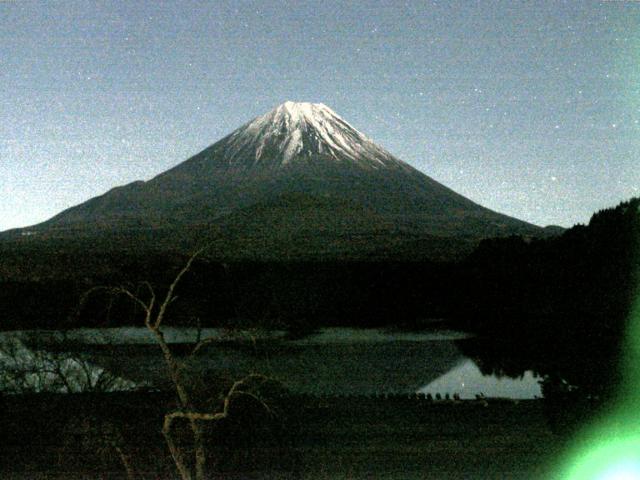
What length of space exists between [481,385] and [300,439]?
39.7ft

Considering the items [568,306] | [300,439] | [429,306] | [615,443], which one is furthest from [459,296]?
[300,439]

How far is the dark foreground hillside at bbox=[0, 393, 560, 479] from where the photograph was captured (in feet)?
47.9

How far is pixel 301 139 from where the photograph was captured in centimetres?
17012

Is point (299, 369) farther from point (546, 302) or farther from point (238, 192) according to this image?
point (238, 192)

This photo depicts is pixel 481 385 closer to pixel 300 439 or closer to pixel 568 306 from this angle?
pixel 568 306

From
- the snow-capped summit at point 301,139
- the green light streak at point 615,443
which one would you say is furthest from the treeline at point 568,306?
the snow-capped summit at point 301,139

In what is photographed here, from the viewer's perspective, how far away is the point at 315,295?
51.7m

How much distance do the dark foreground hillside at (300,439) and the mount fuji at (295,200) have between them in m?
74.3

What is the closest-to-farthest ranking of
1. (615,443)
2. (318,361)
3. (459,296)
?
(615,443) < (318,361) < (459,296)

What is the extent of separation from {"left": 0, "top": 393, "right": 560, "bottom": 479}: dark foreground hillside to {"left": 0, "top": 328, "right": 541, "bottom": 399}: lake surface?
8.74 feet

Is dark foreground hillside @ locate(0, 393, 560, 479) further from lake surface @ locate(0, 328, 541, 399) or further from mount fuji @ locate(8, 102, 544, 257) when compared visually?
mount fuji @ locate(8, 102, 544, 257)

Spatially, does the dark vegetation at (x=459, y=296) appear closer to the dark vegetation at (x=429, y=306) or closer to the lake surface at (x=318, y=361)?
the dark vegetation at (x=429, y=306)

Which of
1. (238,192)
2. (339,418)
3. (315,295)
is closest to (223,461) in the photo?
(339,418)

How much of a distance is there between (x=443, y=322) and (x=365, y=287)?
12.9m
